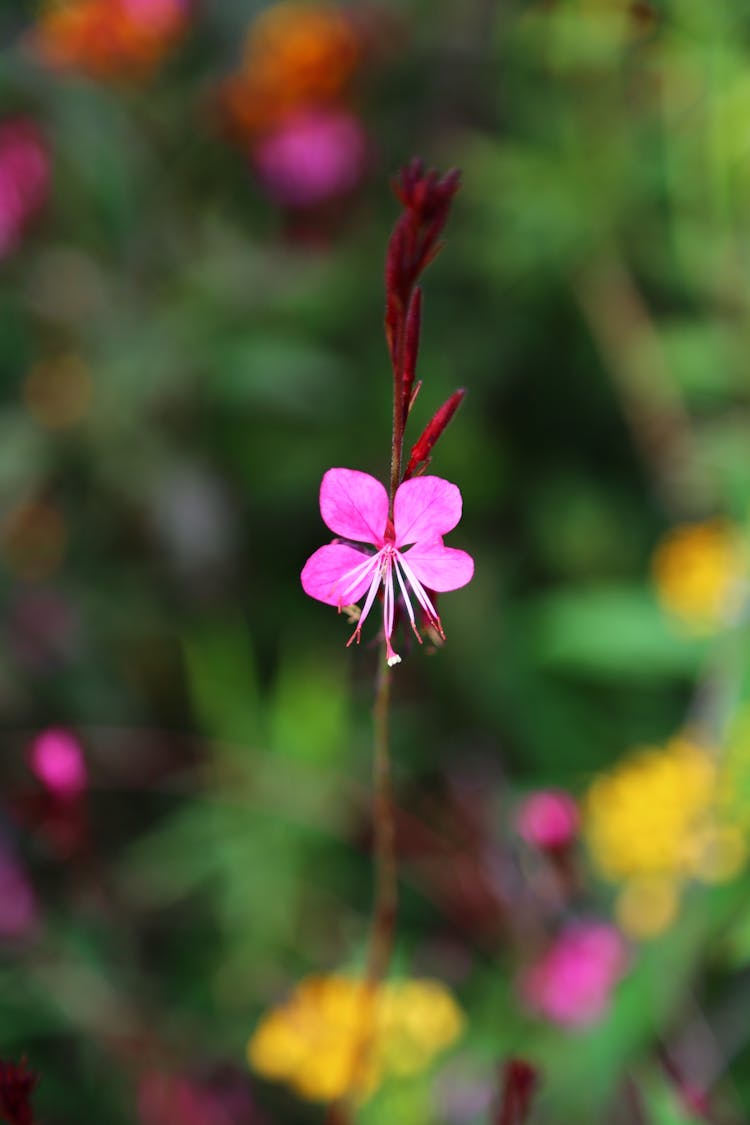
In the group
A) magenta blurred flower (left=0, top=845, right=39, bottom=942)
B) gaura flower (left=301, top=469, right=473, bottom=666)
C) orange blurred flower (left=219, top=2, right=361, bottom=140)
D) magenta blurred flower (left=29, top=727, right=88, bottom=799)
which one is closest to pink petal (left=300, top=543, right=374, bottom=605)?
gaura flower (left=301, top=469, right=473, bottom=666)

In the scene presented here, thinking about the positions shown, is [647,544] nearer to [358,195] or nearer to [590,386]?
[590,386]

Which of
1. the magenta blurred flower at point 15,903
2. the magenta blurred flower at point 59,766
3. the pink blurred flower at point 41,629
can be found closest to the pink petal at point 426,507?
the magenta blurred flower at point 59,766

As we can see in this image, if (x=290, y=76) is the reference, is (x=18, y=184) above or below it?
below

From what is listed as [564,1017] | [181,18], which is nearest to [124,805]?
[564,1017]

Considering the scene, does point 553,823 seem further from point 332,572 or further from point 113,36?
point 113,36

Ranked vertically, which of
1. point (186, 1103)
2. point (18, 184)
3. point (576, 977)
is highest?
point (18, 184)

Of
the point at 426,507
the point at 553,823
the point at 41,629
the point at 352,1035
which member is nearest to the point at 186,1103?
the point at 352,1035

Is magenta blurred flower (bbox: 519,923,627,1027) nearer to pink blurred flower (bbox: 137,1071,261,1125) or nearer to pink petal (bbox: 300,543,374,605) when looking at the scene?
pink blurred flower (bbox: 137,1071,261,1125)

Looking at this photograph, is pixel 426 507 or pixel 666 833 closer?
pixel 426 507
